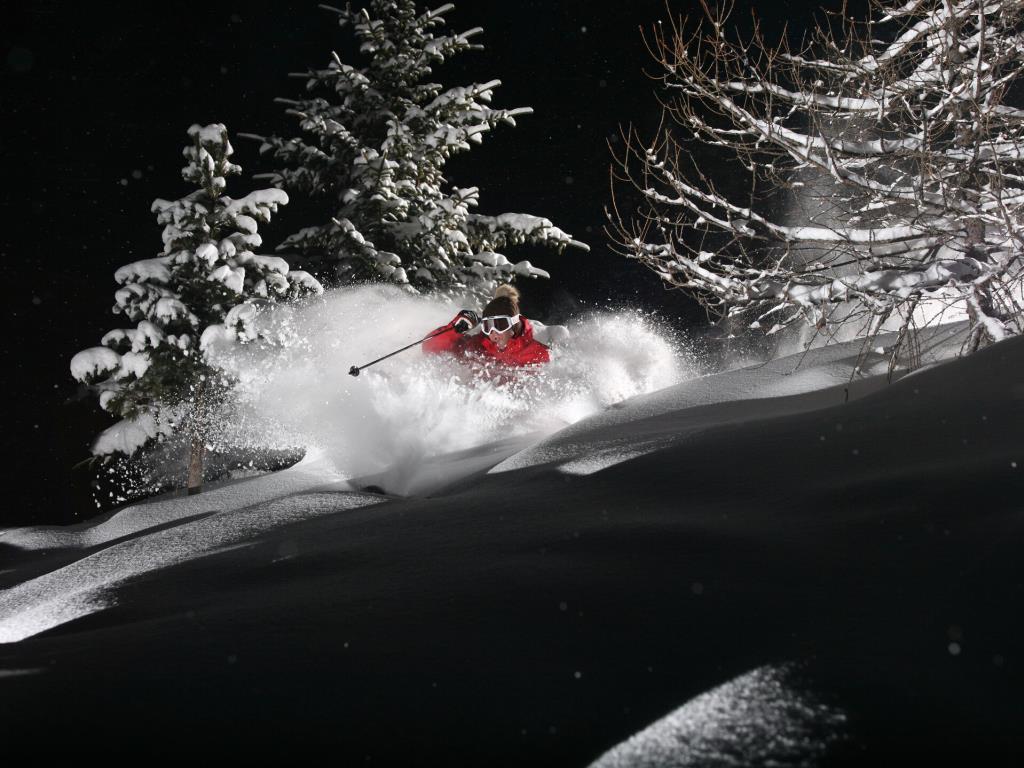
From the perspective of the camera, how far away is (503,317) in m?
9.20

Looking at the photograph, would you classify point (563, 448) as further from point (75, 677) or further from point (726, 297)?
point (75, 677)

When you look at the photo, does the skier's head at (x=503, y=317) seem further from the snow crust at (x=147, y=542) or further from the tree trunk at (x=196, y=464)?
the tree trunk at (x=196, y=464)

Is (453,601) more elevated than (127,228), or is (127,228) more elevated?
(127,228)

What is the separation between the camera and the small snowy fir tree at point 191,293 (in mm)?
10531

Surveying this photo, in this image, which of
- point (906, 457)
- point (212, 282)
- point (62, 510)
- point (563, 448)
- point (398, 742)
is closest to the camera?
point (398, 742)

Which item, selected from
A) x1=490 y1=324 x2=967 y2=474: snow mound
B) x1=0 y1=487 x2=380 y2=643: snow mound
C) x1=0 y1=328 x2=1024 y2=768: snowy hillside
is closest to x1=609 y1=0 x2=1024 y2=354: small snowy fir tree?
x1=490 y1=324 x2=967 y2=474: snow mound

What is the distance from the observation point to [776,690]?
1855 mm

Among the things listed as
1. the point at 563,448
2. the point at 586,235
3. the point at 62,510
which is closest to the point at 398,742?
the point at 563,448

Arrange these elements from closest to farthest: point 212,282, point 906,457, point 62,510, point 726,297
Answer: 1. point 906,457
2. point 726,297
3. point 212,282
4. point 62,510

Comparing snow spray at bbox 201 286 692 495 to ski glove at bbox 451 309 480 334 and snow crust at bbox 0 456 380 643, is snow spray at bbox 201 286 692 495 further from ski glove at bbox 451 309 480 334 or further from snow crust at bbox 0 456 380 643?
snow crust at bbox 0 456 380 643

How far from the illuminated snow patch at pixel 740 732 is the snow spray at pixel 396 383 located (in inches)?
225

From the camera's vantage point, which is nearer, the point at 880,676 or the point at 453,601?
the point at 880,676

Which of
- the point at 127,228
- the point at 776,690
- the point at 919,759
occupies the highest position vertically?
the point at 127,228

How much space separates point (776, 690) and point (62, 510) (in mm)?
26491
